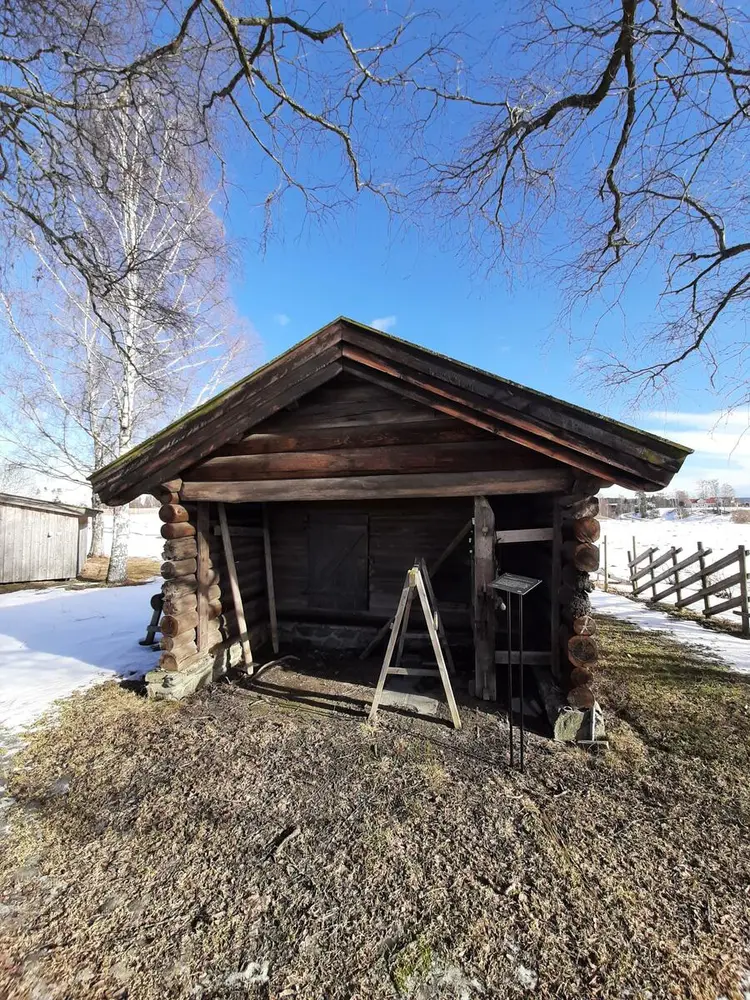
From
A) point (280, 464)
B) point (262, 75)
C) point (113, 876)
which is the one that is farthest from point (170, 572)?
point (262, 75)

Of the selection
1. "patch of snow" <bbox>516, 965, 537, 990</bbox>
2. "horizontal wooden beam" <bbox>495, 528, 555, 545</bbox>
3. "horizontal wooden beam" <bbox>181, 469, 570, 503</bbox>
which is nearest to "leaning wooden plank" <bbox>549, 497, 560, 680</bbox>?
"horizontal wooden beam" <bbox>495, 528, 555, 545</bbox>

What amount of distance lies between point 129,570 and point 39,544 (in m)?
3.60

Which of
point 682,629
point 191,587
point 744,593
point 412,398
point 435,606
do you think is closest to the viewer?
point 412,398

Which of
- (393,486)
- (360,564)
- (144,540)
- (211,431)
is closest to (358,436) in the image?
(393,486)

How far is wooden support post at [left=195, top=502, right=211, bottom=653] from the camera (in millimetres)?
6570

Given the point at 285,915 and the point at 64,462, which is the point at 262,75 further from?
the point at 64,462

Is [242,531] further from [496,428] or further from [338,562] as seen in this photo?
[496,428]

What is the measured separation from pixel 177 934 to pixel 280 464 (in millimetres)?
4611

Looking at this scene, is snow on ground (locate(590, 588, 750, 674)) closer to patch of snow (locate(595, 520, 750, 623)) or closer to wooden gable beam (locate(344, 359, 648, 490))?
wooden gable beam (locate(344, 359, 648, 490))

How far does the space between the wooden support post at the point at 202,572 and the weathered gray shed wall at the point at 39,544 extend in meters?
13.9

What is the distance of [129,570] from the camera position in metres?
19.5

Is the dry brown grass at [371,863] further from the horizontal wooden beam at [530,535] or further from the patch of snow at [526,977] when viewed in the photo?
the horizontal wooden beam at [530,535]

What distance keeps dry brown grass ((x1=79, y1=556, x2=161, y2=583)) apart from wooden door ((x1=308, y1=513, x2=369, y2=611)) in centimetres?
1103

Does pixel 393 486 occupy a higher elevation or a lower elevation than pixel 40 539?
higher
